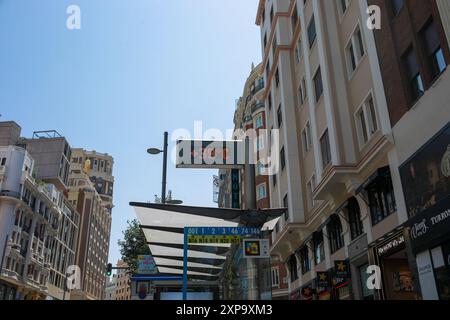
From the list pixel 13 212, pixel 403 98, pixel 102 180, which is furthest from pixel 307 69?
pixel 102 180

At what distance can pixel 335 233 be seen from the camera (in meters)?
19.2

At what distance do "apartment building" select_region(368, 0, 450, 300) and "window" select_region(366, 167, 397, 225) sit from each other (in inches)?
39.8

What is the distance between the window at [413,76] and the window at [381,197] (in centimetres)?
265

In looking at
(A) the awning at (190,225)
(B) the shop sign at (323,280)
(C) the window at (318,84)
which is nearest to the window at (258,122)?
(C) the window at (318,84)

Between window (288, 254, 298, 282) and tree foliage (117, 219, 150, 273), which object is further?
tree foliage (117, 219, 150, 273)

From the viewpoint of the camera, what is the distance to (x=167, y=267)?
2253cm

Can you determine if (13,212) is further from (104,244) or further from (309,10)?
(104,244)

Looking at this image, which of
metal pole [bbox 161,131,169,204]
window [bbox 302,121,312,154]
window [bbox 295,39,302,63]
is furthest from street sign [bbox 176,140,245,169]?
window [bbox 295,39,302,63]

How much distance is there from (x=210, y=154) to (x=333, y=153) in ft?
16.3

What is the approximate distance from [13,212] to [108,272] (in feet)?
107

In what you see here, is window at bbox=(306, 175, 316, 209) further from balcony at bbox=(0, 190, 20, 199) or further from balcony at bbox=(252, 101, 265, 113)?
balcony at bbox=(0, 190, 20, 199)

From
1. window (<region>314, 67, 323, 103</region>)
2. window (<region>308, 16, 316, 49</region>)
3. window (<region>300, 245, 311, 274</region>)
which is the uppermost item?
window (<region>308, 16, 316, 49</region>)

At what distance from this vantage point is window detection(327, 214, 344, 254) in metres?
18.6

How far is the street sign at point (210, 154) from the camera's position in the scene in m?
15.9
